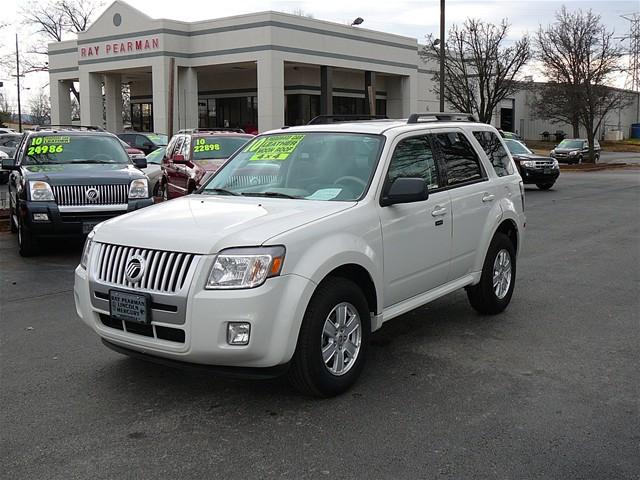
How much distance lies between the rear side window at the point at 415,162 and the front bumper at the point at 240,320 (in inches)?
60.0

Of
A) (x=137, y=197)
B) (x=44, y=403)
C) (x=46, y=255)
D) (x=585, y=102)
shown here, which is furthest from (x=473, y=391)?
(x=585, y=102)

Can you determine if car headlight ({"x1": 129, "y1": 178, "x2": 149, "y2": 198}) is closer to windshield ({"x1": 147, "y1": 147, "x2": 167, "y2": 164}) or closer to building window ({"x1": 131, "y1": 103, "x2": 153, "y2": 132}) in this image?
windshield ({"x1": 147, "y1": 147, "x2": 167, "y2": 164})

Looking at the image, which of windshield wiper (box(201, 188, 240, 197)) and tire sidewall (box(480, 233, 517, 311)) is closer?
windshield wiper (box(201, 188, 240, 197))

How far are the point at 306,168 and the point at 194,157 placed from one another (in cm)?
846

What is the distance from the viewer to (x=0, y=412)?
4.45 meters

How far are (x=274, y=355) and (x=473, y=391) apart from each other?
57.0 inches

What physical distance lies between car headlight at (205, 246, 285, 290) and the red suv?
8.78m

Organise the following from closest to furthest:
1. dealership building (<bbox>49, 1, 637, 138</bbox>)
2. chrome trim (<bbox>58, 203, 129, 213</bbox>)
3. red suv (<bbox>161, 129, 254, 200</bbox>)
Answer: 1. chrome trim (<bbox>58, 203, 129, 213</bbox>)
2. red suv (<bbox>161, 129, 254, 200</bbox>)
3. dealership building (<bbox>49, 1, 637, 138</bbox>)

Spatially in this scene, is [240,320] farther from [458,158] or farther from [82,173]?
[82,173]

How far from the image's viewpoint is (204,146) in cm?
1385

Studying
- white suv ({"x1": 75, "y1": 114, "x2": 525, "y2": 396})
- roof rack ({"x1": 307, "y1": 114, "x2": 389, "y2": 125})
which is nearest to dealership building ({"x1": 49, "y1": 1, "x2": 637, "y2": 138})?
roof rack ({"x1": 307, "y1": 114, "x2": 389, "y2": 125})

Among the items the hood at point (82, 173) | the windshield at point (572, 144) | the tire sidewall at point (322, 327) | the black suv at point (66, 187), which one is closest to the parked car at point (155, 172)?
the black suv at point (66, 187)

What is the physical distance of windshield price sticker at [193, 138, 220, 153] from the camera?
543 inches

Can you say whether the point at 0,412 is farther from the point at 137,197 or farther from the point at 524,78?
the point at 524,78
